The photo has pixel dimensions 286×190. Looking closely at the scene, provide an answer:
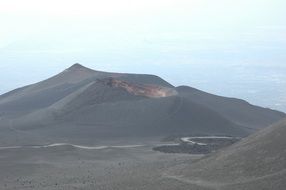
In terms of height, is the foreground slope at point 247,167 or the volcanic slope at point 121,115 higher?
the volcanic slope at point 121,115

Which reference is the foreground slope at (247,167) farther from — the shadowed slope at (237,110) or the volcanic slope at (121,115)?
the shadowed slope at (237,110)

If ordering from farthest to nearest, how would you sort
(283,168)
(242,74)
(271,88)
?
(242,74) → (271,88) → (283,168)

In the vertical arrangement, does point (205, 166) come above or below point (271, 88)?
below

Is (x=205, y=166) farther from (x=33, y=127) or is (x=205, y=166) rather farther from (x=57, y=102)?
(x=57, y=102)

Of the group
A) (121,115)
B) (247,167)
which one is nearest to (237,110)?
(121,115)

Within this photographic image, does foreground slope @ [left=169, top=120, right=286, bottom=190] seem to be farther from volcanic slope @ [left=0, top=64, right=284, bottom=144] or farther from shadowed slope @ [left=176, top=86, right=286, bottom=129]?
shadowed slope @ [left=176, top=86, right=286, bottom=129]

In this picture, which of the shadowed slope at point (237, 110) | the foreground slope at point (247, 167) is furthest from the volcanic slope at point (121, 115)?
the foreground slope at point (247, 167)

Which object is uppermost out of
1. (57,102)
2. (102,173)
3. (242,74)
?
(242,74)

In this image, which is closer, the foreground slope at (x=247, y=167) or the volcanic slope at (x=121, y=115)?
the foreground slope at (x=247, y=167)

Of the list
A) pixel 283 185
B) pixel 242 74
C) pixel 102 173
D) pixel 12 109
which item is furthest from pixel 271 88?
pixel 283 185

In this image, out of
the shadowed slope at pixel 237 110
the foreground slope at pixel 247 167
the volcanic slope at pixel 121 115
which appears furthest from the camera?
the shadowed slope at pixel 237 110
